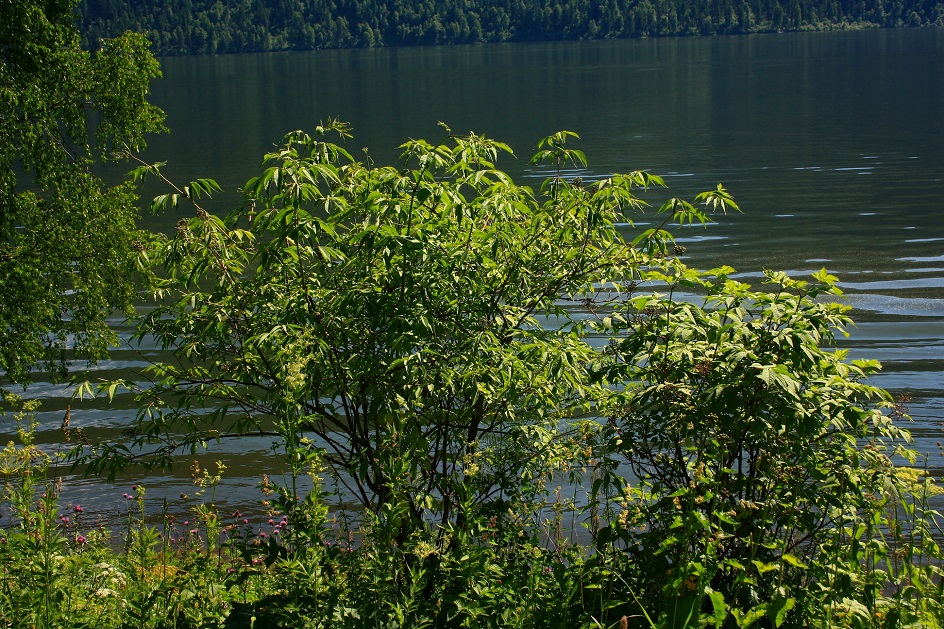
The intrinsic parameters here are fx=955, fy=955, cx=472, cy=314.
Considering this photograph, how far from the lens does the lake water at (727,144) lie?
54.4 ft

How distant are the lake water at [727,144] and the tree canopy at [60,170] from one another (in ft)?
8.41

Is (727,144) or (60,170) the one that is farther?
(727,144)

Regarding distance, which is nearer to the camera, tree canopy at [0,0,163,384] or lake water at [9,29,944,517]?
tree canopy at [0,0,163,384]

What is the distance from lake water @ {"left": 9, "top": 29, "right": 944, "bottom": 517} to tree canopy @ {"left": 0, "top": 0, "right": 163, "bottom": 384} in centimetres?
256

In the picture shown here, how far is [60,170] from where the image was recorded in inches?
467

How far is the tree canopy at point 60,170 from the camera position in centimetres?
1102

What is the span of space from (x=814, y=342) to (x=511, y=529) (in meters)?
2.13

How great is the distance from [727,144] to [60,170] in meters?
39.6

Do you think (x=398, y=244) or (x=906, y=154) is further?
(x=906, y=154)

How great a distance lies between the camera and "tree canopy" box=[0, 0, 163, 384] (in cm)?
1102

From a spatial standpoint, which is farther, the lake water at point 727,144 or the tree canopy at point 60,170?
the lake water at point 727,144

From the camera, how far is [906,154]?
40.7m

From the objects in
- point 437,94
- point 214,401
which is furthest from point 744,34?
point 214,401

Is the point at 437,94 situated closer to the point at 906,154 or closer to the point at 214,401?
the point at 906,154
